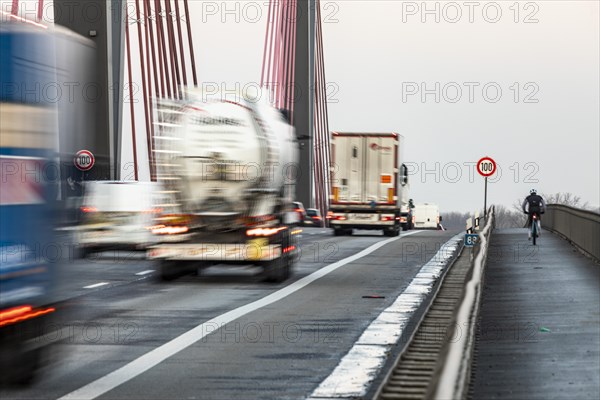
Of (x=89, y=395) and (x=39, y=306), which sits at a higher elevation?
(x=39, y=306)

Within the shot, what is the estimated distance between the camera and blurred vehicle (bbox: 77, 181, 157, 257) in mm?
25953

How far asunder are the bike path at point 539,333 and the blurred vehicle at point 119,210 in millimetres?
7390

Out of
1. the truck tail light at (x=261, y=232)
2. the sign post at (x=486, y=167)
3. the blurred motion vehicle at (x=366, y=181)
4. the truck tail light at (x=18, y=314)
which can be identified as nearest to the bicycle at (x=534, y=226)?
the sign post at (x=486, y=167)

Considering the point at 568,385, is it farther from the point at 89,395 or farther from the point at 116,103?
the point at 116,103

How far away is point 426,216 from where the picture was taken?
313ft

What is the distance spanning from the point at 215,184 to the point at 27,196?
37.1ft

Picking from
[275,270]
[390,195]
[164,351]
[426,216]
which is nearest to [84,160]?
[164,351]

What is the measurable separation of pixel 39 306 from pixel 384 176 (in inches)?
1321

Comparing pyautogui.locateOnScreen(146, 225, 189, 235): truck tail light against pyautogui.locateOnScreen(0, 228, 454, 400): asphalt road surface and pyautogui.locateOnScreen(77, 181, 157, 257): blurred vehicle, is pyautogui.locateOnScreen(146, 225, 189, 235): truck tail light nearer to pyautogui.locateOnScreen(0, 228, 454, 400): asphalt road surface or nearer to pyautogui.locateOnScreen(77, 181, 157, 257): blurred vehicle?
pyautogui.locateOnScreen(0, 228, 454, 400): asphalt road surface

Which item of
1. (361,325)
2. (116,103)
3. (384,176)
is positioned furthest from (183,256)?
(384,176)

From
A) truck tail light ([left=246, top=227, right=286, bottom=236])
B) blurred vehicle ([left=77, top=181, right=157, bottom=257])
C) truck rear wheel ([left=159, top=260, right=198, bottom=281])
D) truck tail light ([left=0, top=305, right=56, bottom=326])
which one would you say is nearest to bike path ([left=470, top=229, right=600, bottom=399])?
truck tail light ([left=0, top=305, right=56, bottom=326])

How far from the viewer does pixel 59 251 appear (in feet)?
31.0

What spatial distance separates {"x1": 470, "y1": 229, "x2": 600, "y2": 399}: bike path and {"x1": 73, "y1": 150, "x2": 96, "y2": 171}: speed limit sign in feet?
11.1

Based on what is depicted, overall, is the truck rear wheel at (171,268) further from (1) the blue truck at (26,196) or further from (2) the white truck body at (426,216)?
(2) the white truck body at (426,216)
